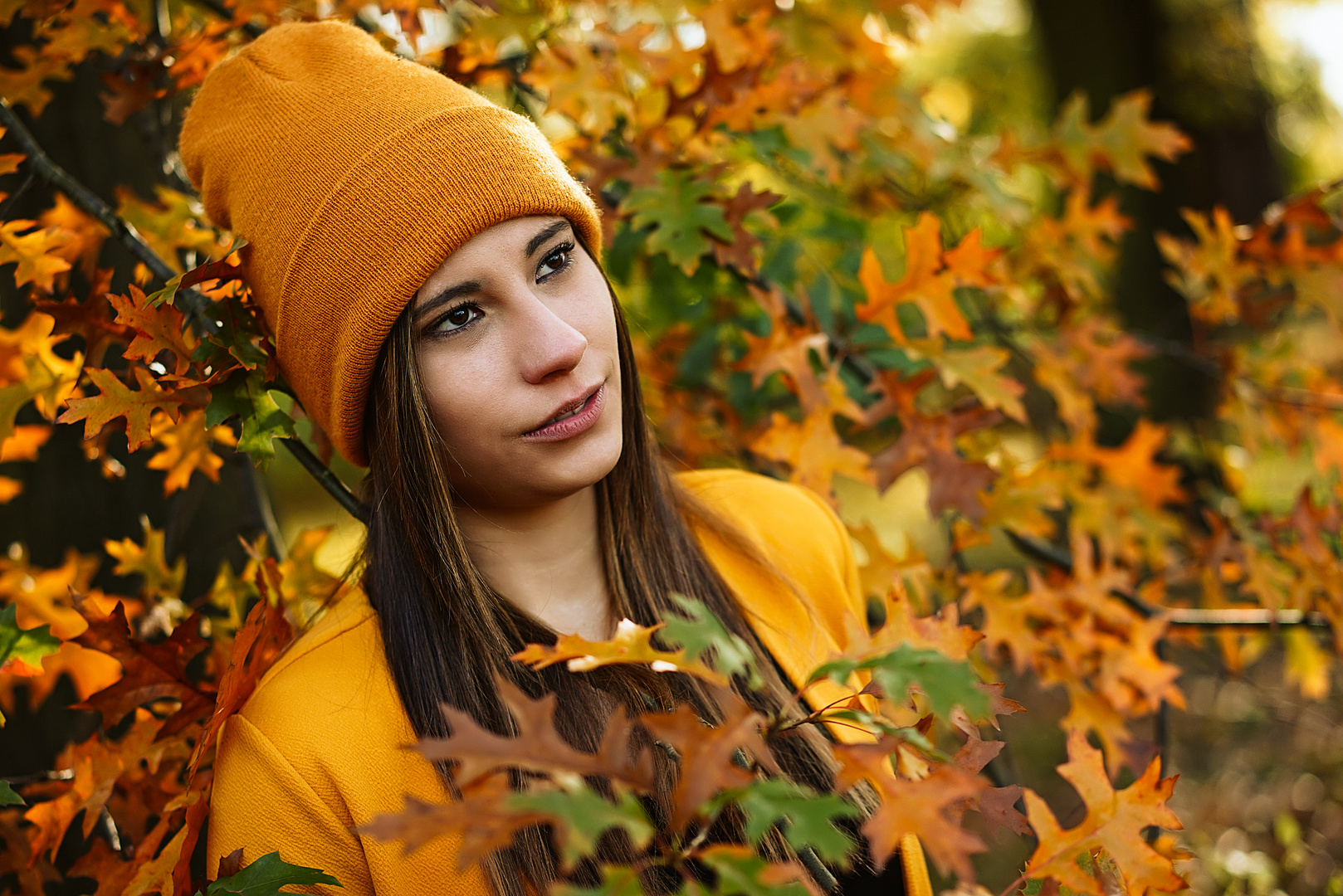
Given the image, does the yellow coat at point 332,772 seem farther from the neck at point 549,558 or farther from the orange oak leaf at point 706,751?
the orange oak leaf at point 706,751

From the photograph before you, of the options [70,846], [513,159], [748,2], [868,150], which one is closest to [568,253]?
[513,159]

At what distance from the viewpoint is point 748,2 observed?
2156mm

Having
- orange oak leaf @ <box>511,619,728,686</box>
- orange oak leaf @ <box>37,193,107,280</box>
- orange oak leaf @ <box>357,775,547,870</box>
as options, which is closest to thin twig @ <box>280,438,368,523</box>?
orange oak leaf @ <box>37,193,107,280</box>

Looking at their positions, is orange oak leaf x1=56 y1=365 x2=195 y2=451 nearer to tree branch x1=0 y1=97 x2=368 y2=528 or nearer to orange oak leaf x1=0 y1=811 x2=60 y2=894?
tree branch x1=0 y1=97 x2=368 y2=528

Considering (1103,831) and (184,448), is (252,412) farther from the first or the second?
(1103,831)

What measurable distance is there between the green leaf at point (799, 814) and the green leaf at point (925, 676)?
0.10 m

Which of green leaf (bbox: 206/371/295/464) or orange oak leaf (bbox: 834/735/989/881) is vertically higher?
orange oak leaf (bbox: 834/735/989/881)

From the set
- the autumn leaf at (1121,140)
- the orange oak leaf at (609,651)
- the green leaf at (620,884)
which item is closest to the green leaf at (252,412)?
the orange oak leaf at (609,651)

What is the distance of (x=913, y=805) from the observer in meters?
0.91

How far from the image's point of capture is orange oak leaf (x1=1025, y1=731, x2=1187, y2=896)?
1111mm

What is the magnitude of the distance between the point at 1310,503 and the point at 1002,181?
1087mm

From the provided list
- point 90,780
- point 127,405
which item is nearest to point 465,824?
point 127,405

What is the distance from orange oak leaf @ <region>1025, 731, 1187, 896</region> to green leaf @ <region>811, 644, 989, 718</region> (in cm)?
33

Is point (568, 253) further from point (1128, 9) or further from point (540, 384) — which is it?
point (1128, 9)
